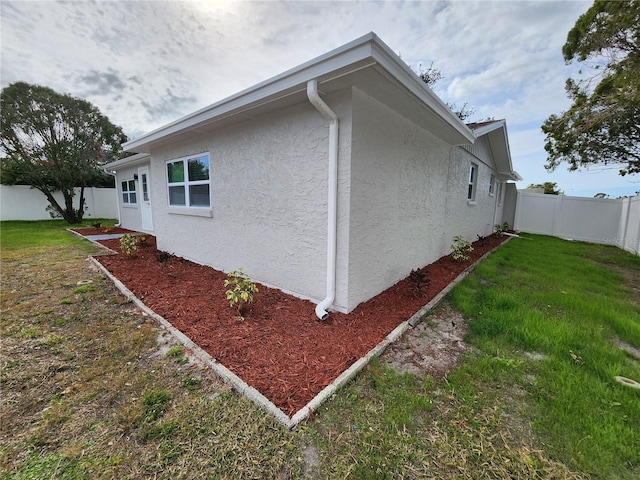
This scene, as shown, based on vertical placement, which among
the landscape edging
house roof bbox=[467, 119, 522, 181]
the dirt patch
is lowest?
the dirt patch

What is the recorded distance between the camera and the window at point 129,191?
39.5 feet

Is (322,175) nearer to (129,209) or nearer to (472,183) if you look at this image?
(472,183)

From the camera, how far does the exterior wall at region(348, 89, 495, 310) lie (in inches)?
140

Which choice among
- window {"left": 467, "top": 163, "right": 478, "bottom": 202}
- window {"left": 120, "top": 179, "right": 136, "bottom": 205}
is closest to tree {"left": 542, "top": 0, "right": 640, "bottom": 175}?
window {"left": 467, "top": 163, "right": 478, "bottom": 202}

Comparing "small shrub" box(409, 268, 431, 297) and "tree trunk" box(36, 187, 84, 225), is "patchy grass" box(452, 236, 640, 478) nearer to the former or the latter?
"small shrub" box(409, 268, 431, 297)

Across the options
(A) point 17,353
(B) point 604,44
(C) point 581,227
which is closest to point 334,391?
(A) point 17,353

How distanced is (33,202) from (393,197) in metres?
22.2

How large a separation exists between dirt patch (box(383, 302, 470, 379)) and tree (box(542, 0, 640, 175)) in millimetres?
7654

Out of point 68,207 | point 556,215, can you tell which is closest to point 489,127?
point 556,215

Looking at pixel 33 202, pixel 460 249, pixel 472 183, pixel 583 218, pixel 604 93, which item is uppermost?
pixel 604 93

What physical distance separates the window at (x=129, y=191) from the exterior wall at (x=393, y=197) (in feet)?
40.0

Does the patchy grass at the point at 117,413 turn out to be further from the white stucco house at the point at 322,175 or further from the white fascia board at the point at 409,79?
the white fascia board at the point at 409,79

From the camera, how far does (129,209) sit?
12555 millimetres

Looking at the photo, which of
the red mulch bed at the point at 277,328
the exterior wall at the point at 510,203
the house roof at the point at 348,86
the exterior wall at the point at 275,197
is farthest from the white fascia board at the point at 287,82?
the exterior wall at the point at 510,203
